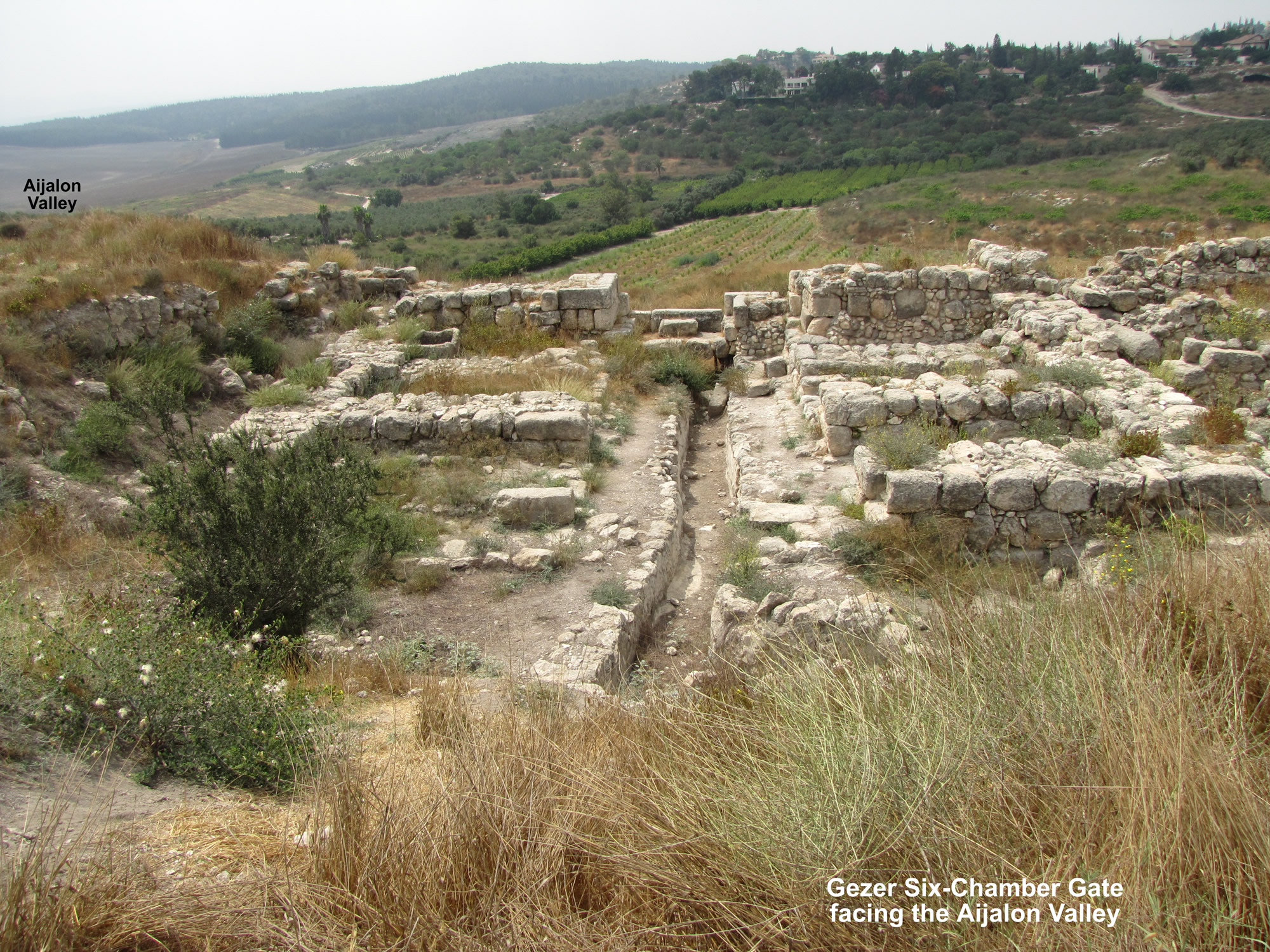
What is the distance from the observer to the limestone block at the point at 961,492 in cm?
607

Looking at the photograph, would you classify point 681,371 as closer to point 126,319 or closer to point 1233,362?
point 1233,362

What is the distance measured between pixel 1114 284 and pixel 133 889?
1385 centimetres

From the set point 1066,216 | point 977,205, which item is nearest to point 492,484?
point 1066,216

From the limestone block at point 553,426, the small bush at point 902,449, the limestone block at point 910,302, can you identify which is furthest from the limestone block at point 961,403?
the limestone block at point 910,302

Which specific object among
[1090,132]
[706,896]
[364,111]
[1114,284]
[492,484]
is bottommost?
[492,484]

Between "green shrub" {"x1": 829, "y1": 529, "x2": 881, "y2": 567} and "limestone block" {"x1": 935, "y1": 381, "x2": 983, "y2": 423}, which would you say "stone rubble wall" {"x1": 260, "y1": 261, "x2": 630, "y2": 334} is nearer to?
"limestone block" {"x1": 935, "y1": 381, "x2": 983, "y2": 423}

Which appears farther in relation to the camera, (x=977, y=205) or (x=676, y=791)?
(x=977, y=205)

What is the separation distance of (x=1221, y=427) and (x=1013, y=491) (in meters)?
2.71

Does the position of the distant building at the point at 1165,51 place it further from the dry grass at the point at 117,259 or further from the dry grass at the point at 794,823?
the dry grass at the point at 794,823

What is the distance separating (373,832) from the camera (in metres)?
2.41

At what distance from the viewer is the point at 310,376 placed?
10.4 meters

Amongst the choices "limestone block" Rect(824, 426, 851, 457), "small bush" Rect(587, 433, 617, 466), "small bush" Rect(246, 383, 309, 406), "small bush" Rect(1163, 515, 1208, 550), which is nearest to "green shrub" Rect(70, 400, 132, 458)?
"small bush" Rect(246, 383, 309, 406)

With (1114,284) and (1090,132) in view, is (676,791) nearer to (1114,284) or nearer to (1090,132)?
(1114,284)

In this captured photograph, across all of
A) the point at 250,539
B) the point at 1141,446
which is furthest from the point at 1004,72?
the point at 250,539
